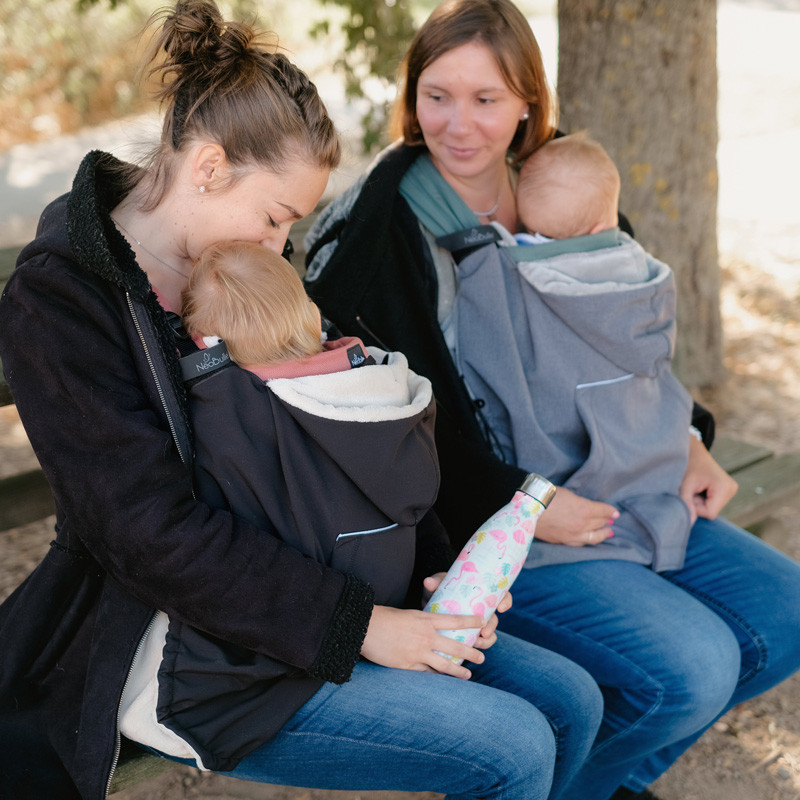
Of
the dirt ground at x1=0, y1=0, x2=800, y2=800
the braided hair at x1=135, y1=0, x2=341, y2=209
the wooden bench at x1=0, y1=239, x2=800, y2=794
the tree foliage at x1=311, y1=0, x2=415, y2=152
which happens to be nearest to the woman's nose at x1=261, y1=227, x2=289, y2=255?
the braided hair at x1=135, y1=0, x2=341, y2=209

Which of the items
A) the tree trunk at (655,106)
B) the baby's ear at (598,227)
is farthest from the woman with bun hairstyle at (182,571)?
the tree trunk at (655,106)

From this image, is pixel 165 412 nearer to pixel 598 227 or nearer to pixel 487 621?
pixel 487 621

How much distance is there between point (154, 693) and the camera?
5.31ft

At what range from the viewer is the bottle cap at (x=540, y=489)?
1.99 meters

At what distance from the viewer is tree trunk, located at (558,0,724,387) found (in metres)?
3.73

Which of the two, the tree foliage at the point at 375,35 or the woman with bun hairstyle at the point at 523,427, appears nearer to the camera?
the woman with bun hairstyle at the point at 523,427

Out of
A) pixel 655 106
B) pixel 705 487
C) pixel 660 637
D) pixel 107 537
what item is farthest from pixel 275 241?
pixel 655 106

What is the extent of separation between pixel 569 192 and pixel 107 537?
147 centimetres

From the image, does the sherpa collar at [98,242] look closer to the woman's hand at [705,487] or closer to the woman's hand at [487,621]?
the woman's hand at [487,621]

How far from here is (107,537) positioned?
1.61m

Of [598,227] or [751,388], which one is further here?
[751,388]

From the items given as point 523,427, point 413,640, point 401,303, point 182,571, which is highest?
point 401,303

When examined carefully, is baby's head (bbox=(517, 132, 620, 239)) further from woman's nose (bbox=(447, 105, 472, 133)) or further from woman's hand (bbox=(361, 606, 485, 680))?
woman's hand (bbox=(361, 606, 485, 680))

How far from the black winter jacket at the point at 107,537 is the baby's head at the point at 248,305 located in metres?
0.11
